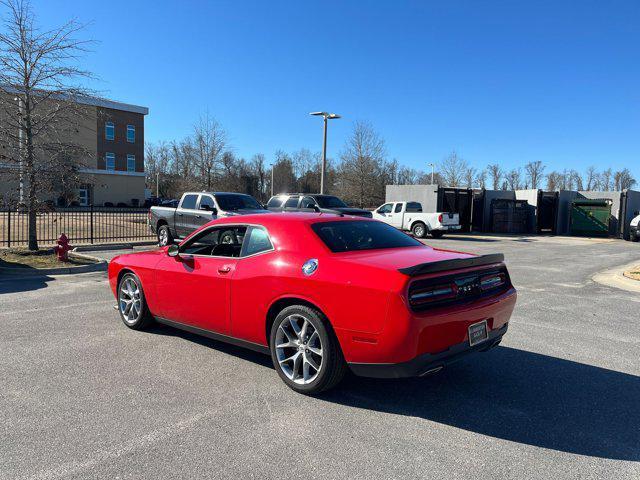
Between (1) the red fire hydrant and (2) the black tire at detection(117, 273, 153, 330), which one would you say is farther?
(1) the red fire hydrant

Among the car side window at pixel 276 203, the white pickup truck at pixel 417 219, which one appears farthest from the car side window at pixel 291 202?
the white pickup truck at pixel 417 219

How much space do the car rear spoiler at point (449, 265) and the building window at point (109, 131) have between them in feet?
184

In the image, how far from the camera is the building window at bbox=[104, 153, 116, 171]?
5344cm

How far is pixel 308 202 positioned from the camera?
19172 mm

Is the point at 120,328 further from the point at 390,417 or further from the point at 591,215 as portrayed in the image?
the point at 591,215

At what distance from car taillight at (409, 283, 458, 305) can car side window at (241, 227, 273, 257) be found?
1.50 m

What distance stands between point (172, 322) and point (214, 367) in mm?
977

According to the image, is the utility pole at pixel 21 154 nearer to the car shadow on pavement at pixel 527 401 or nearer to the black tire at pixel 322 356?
the black tire at pixel 322 356

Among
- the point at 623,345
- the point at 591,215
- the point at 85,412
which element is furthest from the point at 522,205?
the point at 85,412

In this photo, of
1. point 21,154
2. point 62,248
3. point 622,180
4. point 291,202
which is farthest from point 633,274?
point 622,180

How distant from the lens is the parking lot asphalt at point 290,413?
9.83 ft

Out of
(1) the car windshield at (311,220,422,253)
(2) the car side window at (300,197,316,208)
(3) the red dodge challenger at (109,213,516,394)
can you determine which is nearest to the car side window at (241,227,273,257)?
(3) the red dodge challenger at (109,213,516,394)

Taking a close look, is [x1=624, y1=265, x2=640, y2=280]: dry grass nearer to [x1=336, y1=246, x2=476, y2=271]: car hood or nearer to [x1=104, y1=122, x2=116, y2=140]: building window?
[x1=336, y1=246, x2=476, y2=271]: car hood

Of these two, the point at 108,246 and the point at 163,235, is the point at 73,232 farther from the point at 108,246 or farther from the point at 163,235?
the point at 163,235
